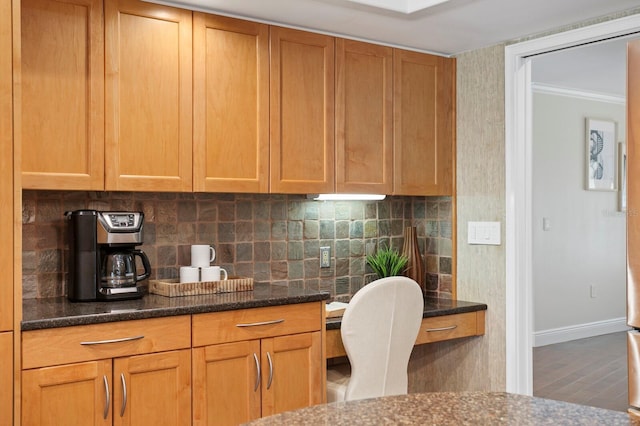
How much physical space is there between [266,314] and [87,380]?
2.52 feet

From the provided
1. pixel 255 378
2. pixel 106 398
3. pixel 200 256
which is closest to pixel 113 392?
pixel 106 398

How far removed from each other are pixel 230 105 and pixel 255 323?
3.27ft

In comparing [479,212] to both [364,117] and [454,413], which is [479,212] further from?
[454,413]

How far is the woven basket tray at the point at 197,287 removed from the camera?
117 inches

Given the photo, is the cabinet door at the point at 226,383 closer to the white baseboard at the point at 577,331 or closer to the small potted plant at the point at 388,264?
the small potted plant at the point at 388,264

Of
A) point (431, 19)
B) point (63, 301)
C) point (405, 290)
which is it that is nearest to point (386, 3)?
point (431, 19)

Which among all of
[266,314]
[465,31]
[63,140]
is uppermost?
[465,31]

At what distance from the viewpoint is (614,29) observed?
10.2ft

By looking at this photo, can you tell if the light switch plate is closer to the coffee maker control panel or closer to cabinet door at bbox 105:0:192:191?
cabinet door at bbox 105:0:192:191

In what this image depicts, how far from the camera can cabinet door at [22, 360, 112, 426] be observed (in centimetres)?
238

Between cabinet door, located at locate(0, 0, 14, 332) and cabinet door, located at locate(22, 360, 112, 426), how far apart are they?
0.22 m

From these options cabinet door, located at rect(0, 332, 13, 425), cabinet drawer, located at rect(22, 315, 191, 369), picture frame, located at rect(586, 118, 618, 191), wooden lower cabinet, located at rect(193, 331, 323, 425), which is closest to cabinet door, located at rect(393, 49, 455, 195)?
wooden lower cabinet, located at rect(193, 331, 323, 425)

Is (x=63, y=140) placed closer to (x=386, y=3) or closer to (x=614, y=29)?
(x=386, y=3)

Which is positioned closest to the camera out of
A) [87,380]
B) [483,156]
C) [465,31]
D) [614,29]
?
[87,380]
